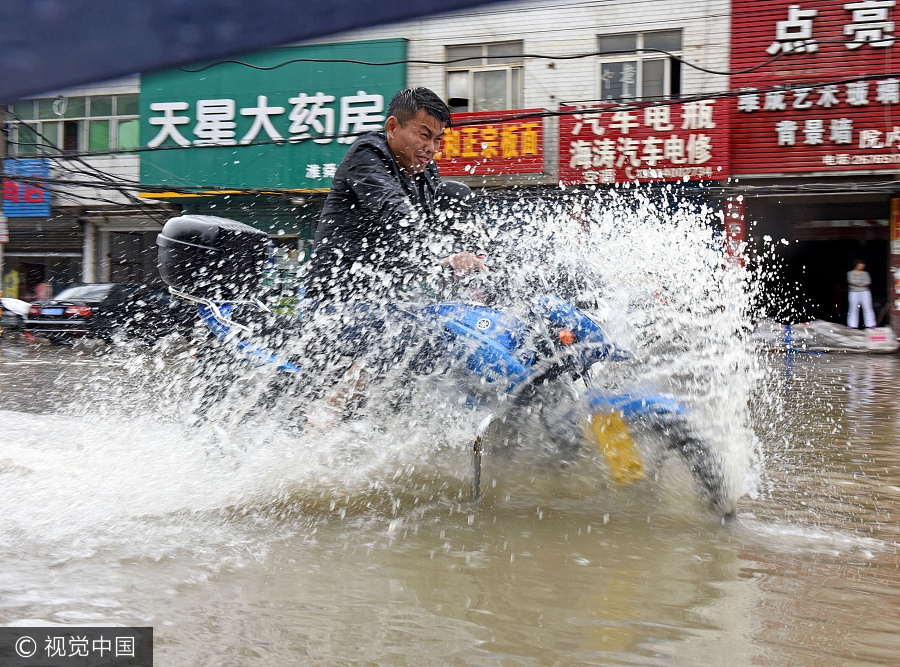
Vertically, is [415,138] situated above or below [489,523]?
above

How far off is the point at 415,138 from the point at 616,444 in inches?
61.4

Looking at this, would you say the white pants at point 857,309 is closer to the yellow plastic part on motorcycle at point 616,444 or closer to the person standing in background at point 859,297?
the person standing in background at point 859,297

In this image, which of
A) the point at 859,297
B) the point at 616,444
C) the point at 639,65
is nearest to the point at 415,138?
the point at 616,444

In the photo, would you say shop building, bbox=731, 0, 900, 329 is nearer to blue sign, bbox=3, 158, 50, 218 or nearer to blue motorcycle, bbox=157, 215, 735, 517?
blue motorcycle, bbox=157, 215, 735, 517

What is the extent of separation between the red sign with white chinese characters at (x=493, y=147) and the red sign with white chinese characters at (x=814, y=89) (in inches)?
140

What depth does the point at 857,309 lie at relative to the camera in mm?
13859

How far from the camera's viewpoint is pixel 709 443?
3191 millimetres

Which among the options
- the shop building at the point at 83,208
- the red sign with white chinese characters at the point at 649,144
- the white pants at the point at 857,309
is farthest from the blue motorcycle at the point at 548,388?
the shop building at the point at 83,208

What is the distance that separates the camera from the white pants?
45.2 ft

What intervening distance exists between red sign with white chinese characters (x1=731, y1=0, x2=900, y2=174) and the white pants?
7.01ft

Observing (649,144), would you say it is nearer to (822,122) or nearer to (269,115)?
(822,122)

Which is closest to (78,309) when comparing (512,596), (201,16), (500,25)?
(500,25)

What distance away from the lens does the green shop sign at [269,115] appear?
16.1 meters

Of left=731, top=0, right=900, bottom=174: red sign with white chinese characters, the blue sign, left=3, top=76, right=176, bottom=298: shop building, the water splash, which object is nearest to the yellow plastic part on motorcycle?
the water splash
